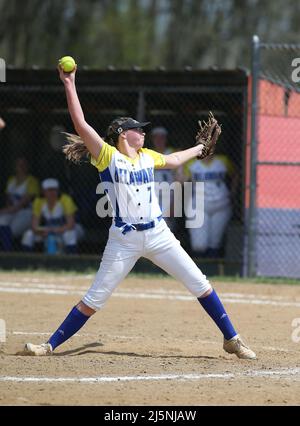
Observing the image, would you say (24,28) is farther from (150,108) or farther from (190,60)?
(150,108)

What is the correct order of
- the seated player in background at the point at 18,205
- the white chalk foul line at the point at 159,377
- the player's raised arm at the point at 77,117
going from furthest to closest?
the seated player in background at the point at 18,205 → the player's raised arm at the point at 77,117 → the white chalk foul line at the point at 159,377

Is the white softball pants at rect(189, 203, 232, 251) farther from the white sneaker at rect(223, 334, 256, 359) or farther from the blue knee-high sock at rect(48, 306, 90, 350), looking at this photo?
the blue knee-high sock at rect(48, 306, 90, 350)

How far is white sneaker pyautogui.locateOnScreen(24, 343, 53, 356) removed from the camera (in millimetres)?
7062

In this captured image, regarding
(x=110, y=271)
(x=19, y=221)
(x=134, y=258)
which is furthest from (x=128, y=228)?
(x=19, y=221)

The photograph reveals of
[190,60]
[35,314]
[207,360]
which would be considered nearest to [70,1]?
[190,60]

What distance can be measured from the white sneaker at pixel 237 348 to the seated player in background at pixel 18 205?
7.38 metres

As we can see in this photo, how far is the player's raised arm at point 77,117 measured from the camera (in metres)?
6.64

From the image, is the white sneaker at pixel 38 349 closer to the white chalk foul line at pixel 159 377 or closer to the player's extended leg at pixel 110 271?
the player's extended leg at pixel 110 271

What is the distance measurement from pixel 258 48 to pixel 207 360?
5.94 m

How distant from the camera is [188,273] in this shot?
6.98 m

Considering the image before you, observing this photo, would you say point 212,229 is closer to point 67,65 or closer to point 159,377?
point 67,65

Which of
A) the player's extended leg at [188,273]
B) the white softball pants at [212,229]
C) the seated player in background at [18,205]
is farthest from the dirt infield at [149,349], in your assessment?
the seated player in background at [18,205]

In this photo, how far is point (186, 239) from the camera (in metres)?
13.7

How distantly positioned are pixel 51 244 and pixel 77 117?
7045mm
